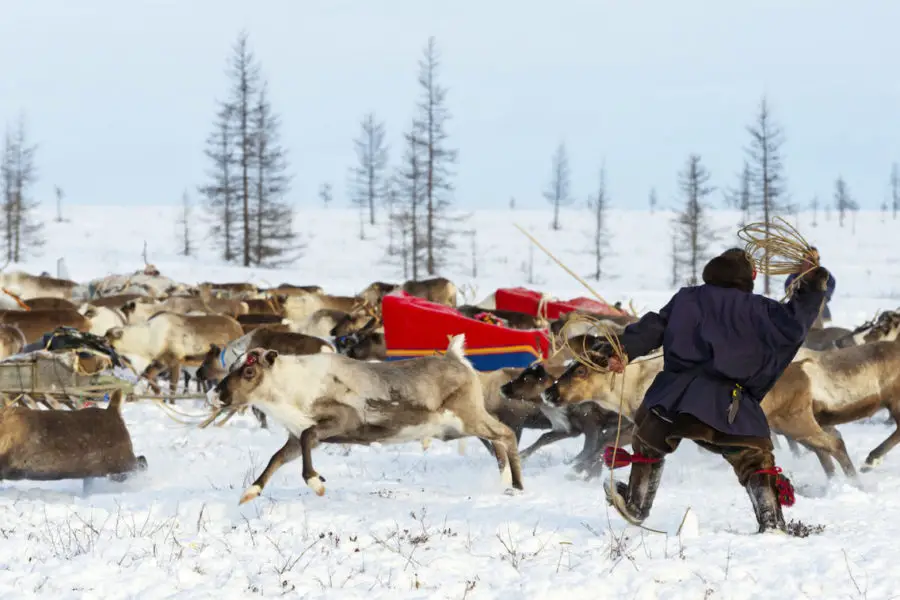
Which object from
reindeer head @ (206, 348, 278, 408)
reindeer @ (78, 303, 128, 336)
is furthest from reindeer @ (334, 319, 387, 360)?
reindeer head @ (206, 348, 278, 408)

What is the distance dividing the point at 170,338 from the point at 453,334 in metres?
6.20

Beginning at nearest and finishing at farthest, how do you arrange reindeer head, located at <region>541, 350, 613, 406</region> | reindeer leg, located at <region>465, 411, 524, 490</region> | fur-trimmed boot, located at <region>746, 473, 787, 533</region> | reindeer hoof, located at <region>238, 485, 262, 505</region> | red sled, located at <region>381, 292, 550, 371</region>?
fur-trimmed boot, located at <region>746, 473, 787, 533</region>, reindeer hoof, located at <region>238, 485, 262, 505</region>, reindeer head, located at <region>541, 350, 613, 406</region>, reindeer leg, located at <region>465, 411, 524, 490</region>, red sled, located at <region>381, 292, 550, 371</region>

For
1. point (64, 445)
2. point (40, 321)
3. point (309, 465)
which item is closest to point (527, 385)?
point (309, 465)

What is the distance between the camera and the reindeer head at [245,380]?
7109 millimetres

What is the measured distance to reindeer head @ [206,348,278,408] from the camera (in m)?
7.11

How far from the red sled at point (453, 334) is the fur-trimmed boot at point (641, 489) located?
4908 mm

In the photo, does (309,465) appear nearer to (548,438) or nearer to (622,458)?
(622,458)

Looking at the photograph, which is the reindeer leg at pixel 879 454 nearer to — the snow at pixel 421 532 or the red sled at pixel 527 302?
the snow at pixel 421 532

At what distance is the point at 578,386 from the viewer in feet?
25.1

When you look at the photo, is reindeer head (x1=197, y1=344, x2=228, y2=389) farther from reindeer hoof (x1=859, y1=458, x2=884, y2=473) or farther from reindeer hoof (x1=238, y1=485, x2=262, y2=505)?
reindeer hoof (x1=859, y1=458, x2=884, y2=473)

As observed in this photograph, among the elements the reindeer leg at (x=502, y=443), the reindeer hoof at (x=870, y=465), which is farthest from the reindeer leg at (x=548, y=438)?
the reindeer hoof at (x=870, y=465)

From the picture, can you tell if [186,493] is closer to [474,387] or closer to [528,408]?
[474,387]

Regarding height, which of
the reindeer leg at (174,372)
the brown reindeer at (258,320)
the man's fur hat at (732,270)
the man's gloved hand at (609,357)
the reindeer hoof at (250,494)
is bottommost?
the reindeer leg at (174,372)

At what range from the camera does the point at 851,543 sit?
5.35 m
